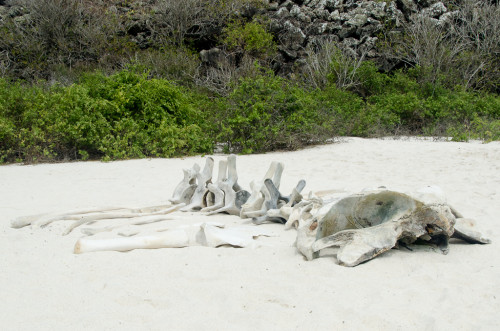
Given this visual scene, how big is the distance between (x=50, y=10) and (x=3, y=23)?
97.4 inches

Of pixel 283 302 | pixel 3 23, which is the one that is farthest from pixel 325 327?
pixel 3 23

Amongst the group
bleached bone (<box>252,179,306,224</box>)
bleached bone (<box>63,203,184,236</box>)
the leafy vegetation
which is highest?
the leafy vegetation

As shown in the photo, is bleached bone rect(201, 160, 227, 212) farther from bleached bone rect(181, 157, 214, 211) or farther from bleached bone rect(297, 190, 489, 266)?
bleached bone rect(297, 190, 489, 266)

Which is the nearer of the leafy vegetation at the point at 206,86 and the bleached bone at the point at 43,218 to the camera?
the bleached bone at the point at 43,218

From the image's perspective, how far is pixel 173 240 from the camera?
3.63 m

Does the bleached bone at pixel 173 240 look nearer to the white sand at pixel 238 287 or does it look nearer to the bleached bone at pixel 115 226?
the white sand at pixel 238 287

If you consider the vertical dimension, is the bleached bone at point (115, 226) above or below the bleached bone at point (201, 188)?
below

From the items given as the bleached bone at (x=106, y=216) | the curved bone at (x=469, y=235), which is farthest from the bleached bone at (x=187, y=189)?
the curved bone at (x=469, y=235)

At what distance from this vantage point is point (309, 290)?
2.72m

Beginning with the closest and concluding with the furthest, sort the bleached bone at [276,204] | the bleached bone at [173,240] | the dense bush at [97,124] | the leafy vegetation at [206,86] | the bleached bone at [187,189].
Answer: the bleached bone at [173,240]
the bleached bone at [276,204]
the bleached bone at [187,189]
the dense bush at [97,124]
the leafy vegetation at [206,86]

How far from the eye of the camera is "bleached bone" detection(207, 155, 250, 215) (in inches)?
187

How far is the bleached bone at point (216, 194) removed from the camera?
484 cm

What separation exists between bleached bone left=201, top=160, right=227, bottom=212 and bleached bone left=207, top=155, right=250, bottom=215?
4 centimetres

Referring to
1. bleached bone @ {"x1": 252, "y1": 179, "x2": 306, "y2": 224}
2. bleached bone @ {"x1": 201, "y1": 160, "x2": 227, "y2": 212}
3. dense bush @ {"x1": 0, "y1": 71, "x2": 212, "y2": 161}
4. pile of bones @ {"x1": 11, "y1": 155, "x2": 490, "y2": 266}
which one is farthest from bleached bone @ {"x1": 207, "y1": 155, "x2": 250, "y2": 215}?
dense bush @ {"x1": 0, "y1": 71, "x2": 212, "y2": 161}
